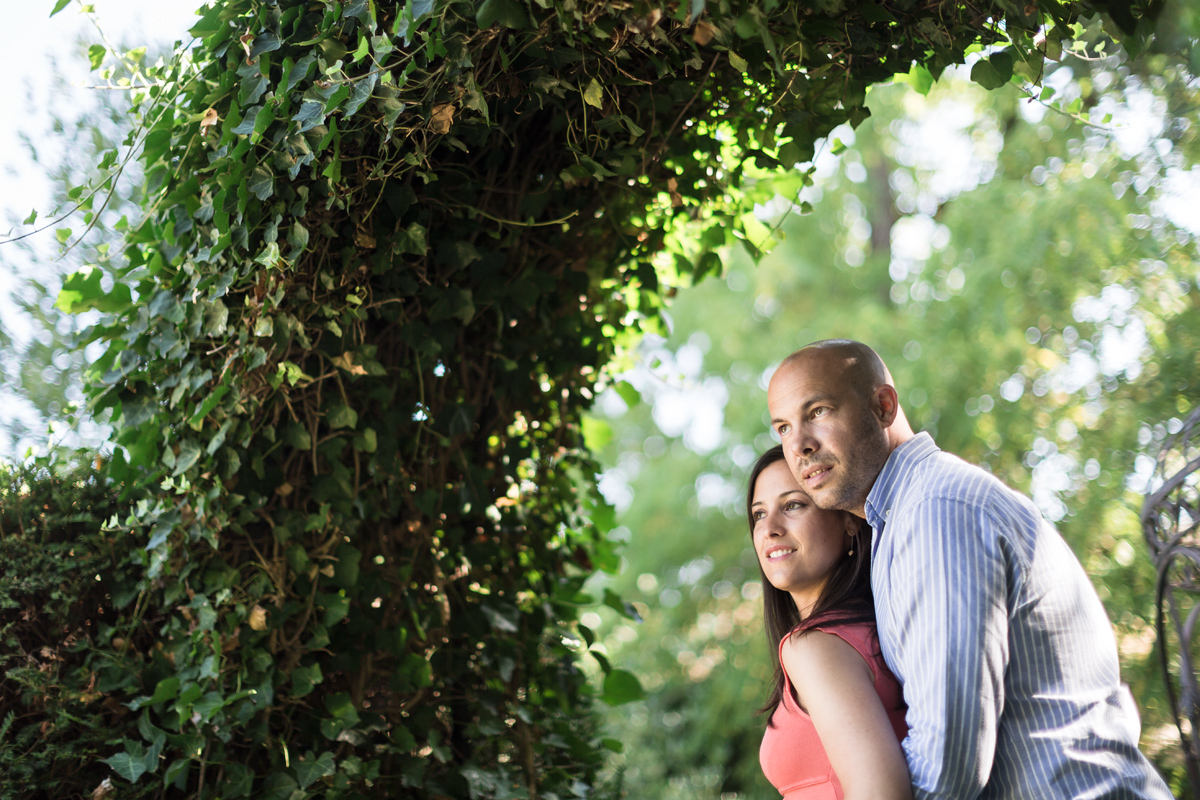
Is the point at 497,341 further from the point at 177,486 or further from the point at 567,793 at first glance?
the point at 567,793

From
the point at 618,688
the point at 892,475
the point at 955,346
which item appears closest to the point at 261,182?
the point at 892,475

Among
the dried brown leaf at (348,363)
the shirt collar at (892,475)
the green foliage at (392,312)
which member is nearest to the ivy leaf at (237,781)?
the green foliage at (392,312)

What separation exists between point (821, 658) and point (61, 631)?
1462 mm

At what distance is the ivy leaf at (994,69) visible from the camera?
1.44m

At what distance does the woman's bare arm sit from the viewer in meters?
1.18

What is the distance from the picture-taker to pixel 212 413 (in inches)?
62.2

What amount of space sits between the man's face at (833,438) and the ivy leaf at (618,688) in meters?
1.08

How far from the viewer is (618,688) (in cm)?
232

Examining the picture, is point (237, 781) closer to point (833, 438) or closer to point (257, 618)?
point (257, 618)

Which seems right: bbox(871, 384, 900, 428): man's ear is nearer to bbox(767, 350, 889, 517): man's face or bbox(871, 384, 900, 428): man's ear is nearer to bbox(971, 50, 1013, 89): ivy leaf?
bbox(767, 350, 889, 517): man's face

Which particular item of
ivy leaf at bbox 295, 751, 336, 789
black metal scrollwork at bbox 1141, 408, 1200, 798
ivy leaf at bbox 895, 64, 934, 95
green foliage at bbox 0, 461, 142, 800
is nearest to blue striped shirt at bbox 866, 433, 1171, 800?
black metal scrollwork at bbox 1141, 408, 1200, 798

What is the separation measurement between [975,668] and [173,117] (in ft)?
5.43

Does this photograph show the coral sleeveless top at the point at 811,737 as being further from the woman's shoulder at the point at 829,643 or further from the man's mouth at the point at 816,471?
the man's mouth at the point at 816,471

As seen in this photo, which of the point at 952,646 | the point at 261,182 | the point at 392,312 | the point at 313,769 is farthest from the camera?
the point at 392,312
